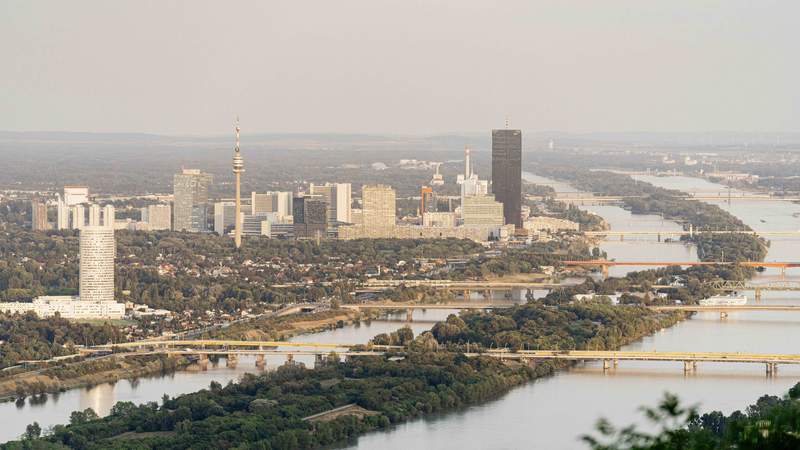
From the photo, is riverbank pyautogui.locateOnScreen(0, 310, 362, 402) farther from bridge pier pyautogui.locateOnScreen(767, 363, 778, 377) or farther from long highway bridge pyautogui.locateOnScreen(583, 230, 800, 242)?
long highway bridge pyautogui.locateOnScreen(583, 230, 800, 242)

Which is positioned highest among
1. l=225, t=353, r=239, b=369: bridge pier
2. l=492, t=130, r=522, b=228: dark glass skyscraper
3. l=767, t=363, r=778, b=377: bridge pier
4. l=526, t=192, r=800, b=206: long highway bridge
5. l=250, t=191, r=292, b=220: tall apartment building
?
l=492, t=130, r=522, b=228: dark glass skyscraper

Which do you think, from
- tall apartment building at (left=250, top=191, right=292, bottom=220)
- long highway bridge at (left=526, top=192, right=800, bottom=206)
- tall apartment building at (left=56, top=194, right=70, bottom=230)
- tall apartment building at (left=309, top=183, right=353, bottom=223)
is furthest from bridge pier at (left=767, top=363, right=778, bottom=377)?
long highway bridge at (left=526, top=192, right=800, bottom=206)

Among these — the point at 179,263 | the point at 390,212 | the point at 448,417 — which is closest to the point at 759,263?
the point at 179,263

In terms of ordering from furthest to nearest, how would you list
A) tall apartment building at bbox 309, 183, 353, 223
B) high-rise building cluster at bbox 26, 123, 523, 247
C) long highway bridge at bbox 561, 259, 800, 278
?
1. tall apartment building at bbox 309, 183, 353, 223
2. high-rise building cluster at bbox 26, 123, 523, 247
3. long highway bridge at bbox 561, 259, 800, 278

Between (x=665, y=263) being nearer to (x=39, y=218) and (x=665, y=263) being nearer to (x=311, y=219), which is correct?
(x=311, y=219)

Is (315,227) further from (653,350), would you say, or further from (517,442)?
(517,442)

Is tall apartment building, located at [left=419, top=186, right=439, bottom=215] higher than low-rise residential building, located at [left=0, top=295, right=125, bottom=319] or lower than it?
higher

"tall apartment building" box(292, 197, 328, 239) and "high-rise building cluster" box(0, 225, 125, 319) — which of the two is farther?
"tall apartment building" box(292, 197, 328, 239)

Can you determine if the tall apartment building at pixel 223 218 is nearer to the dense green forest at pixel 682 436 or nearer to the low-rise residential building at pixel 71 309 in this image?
the low-rise residential building at pixel 71 309
